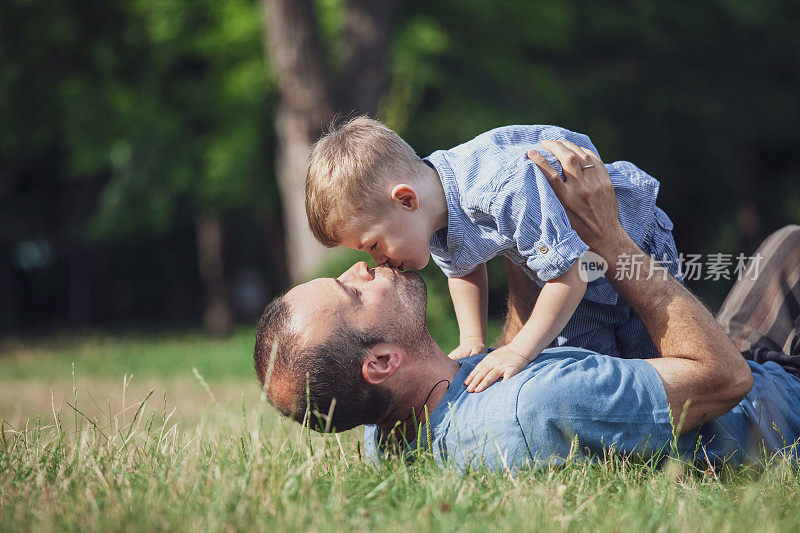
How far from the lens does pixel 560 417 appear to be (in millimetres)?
2396

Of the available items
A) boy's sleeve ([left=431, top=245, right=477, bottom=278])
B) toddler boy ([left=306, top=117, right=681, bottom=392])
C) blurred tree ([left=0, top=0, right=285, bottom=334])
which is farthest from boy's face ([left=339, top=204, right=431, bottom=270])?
blurred tree ([left=0, top=0, right=285, bottom=334])

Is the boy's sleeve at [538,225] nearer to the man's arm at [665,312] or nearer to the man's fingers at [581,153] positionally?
the man's arm at [665,312]

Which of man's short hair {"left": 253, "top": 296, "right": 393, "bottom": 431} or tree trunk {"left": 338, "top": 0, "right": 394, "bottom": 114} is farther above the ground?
tree trunk {"left": 338, "top": 0, "right": 394, "bottom": 114}

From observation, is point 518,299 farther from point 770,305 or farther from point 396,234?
point 770,305

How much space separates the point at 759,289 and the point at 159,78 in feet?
40.8

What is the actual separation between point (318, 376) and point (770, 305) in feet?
6.98

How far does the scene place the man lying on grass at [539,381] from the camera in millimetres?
2438

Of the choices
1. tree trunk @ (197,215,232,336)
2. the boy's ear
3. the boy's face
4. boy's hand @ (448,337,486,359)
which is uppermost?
the boy's ear

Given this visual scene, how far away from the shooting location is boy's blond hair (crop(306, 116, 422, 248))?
2.86 m

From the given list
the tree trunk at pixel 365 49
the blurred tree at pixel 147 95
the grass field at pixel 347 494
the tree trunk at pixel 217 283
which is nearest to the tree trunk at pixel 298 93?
the tree trunk at pixel 365 49

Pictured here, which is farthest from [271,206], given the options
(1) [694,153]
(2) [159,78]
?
(1) [694,153]

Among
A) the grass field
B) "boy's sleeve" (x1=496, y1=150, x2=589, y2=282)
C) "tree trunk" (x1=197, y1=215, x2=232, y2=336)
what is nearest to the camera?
the grass field

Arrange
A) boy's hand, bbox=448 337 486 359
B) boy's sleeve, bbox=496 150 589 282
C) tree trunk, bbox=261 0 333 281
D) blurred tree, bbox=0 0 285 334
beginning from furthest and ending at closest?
blurred tree, bbox=0 0 285 334 < tree trunk, bbox=261 0 333 281 < boy's hand, bbox=448 337 486 359 < boy's sleeve, bbox=496 150 589 282

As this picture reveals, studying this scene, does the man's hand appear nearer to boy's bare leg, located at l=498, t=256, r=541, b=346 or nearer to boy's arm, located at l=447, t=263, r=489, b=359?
boy's bare leg, located at l=498, t=256, r=541, b=346
